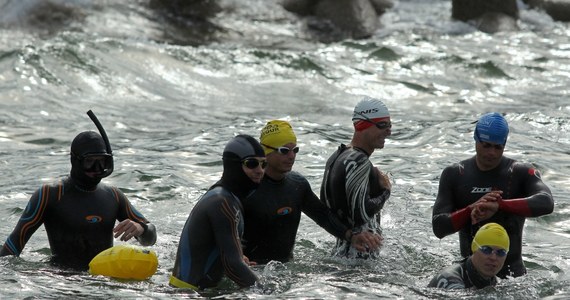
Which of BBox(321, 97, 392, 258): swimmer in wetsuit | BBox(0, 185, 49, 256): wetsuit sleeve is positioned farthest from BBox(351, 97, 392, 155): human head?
BBox(0, 185, 49, 256): wetsuit sleeve

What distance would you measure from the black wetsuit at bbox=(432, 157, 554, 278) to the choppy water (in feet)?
1.33

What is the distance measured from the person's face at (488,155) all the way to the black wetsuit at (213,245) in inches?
92.0

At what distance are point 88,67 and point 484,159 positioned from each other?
47.1 ft

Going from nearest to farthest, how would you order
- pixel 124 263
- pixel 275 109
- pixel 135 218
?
pixel 124 263 < pixel 135 218 < pixel 275 109

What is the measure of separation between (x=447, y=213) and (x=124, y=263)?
2841 mm

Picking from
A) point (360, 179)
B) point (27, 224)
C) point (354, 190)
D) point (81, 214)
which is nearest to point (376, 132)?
point (360, 179)

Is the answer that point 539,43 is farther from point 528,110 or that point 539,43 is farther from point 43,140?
point 43,140

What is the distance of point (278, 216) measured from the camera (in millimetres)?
9797

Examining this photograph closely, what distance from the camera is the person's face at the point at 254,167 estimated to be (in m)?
8.64

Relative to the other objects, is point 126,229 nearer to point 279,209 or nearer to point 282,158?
point 279,209

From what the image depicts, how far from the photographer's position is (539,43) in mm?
26672

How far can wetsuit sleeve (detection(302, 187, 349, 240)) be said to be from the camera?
32.8 feet

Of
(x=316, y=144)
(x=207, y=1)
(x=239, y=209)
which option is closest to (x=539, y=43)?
(x=207, y=1)

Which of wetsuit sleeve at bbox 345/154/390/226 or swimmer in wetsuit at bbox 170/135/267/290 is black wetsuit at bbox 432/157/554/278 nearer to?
wetsuit sleeve at bbox 345/154/390/226
